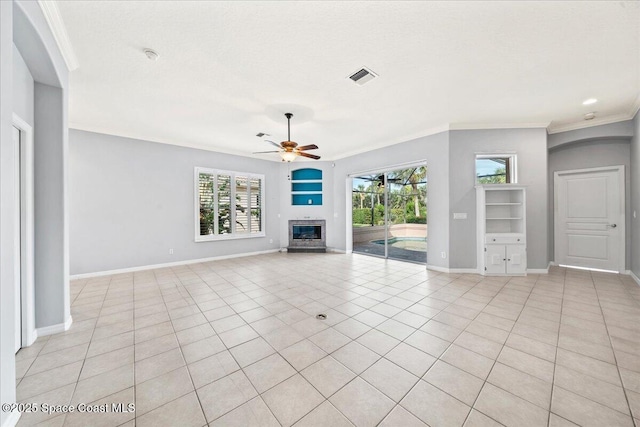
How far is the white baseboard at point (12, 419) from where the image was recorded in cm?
133

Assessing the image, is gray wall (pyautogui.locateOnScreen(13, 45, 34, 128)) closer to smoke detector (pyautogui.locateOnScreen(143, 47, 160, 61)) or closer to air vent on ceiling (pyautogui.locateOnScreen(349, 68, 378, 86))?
smoke detector (pyautogui.locateOnScreen(143, 47, 160, 61))

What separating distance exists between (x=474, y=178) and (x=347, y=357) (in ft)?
14.3

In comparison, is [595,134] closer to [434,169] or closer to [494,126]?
[494,126]

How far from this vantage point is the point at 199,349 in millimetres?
2203

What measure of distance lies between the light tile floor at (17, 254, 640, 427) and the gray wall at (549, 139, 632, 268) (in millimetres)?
1790

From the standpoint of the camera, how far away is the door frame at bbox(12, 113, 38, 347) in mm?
2236

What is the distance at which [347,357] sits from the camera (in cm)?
206

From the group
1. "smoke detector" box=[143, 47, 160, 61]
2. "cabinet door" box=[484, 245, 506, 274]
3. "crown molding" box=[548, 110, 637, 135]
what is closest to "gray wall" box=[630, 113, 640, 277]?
"crown molding" box=[548, 110, 637, 135]

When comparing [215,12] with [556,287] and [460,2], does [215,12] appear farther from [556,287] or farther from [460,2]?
[556,287]

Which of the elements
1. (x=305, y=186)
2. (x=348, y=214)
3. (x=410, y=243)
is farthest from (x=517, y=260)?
(x=305, y=186)

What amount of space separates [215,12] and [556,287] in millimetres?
5807

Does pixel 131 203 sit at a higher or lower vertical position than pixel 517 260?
higher

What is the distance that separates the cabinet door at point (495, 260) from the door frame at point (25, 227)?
6.36 meters

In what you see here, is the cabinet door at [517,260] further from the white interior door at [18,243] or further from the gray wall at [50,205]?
the white interior door at [18,243]
